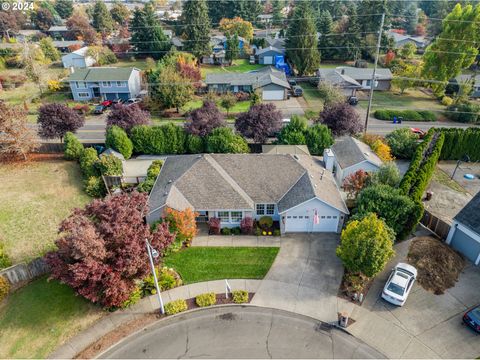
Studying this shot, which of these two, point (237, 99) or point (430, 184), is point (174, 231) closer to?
point (430, 184)

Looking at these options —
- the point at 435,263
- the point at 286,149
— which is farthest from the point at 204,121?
the point at 435,263

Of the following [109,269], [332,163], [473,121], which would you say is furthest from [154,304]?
[473,121]

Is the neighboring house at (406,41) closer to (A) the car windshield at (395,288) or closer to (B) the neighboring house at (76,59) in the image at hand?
(B) the neighboring house at (76,59)

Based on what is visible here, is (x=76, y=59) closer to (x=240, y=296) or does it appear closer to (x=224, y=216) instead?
(x=224, y=216)

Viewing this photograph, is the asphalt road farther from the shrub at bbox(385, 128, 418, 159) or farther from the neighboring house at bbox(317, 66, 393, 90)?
the neighboring house at bbox(317, 66, 393, 90)

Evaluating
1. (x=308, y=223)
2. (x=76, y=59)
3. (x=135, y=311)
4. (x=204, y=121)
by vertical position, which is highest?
(x=76, y=59)

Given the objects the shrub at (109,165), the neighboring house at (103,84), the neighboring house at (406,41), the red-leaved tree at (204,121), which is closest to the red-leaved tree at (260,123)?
the red-leaved tree at (204,121)
